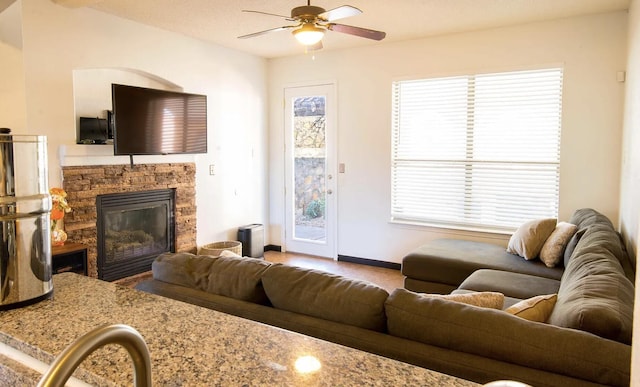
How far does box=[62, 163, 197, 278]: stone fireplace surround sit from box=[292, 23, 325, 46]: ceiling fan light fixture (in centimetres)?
232

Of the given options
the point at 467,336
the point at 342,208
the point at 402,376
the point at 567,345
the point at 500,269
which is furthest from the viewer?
the point at 342,208

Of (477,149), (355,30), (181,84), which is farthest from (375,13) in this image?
(181,84)

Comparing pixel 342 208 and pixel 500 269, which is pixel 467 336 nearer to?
pixel 500 269

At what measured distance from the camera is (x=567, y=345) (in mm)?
1340

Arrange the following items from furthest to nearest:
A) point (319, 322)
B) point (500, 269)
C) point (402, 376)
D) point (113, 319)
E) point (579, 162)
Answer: point (579, 162) → point (500, 269) → point (319, 322) → point (113, 319) → point (402, 376)

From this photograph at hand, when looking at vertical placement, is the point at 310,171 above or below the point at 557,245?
above

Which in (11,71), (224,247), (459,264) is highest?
(11,71)

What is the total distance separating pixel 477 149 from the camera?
15.6ft

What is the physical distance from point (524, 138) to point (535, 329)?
11.7ft

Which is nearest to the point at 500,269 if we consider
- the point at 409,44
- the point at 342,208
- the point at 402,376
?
the point at 342,208

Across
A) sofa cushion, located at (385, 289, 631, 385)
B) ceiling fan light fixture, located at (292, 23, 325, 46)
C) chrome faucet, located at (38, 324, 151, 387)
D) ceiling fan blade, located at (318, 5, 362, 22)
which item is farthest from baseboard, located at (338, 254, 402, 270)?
chrome faucet, located at (38, 324, 151, 387)

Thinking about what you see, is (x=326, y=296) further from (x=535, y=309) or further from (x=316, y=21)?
(x=316, y=21)

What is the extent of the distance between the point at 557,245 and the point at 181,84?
4.08 m

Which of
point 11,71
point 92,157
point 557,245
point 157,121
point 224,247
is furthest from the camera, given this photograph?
point 224,247
